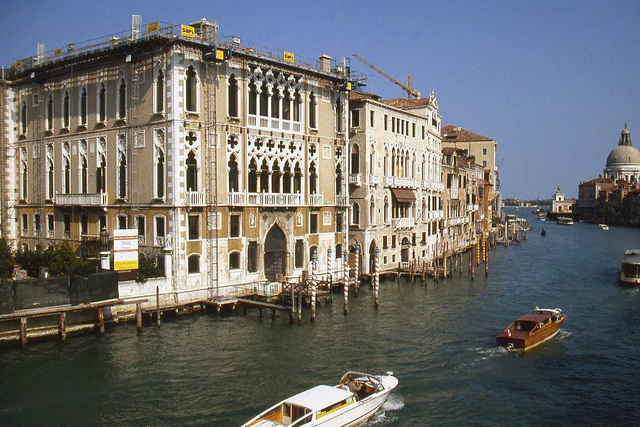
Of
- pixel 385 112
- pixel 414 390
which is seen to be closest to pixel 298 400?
pixel 414 390

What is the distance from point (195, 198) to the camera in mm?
30281

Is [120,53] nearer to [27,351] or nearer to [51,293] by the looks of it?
[51,293]

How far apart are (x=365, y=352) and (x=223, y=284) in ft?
32.4

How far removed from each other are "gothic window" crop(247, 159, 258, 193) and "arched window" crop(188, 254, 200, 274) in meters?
5.01

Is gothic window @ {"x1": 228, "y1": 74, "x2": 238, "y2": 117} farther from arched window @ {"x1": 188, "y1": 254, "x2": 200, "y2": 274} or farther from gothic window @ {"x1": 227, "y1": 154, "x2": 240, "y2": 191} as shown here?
arched window @ {"x1": 188, "y1": 254, "x2": 200, "y2": 274}

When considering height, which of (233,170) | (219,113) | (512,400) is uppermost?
(219,113)

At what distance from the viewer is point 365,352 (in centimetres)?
2477

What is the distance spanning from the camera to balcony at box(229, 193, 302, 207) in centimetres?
3212

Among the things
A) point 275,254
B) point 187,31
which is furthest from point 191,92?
point 275,254

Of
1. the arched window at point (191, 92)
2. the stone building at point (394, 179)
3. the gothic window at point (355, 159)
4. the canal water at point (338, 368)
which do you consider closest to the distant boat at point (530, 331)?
the canal water at point (338, 368)

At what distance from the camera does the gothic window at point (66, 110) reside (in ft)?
117

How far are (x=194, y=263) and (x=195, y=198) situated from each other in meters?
3.26

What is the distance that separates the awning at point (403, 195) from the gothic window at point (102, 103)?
21.1m

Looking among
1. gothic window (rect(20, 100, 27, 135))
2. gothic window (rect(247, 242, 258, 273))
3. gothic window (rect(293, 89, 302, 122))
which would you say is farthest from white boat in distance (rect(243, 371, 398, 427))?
gothic window (rect(20, 100, 27, 135))
